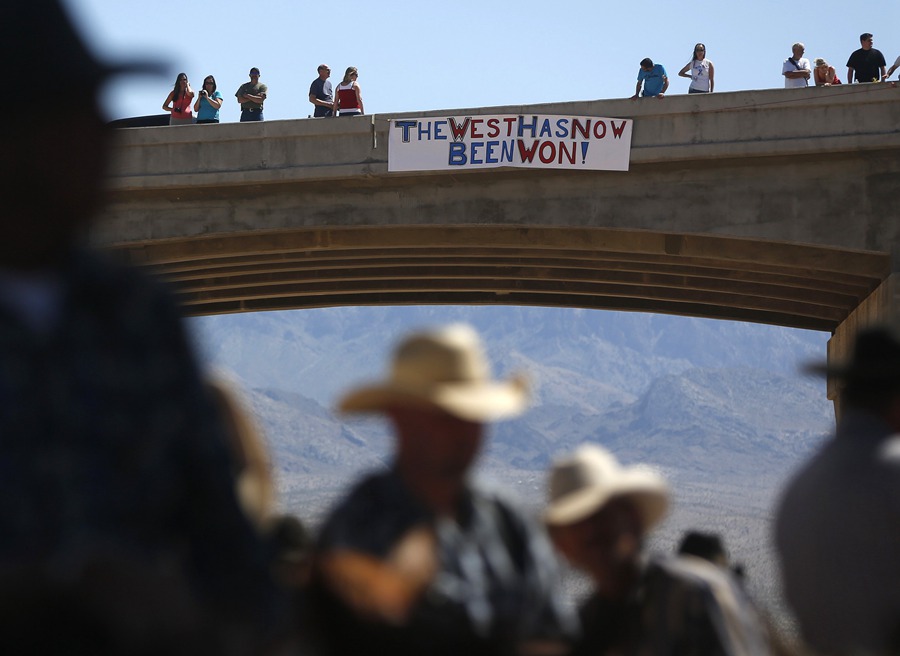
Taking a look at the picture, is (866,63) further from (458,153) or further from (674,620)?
(674,620)

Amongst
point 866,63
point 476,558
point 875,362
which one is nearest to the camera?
point 476,558

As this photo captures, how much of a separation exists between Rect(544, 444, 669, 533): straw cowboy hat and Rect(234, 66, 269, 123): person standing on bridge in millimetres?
22543

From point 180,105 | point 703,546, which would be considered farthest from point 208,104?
point 703,546

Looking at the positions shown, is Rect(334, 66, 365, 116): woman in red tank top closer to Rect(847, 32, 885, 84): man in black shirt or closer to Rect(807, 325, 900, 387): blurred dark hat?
Rect(847, 32, 885, 84): man in black shirt

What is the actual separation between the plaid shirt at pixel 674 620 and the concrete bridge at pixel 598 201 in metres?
20.0

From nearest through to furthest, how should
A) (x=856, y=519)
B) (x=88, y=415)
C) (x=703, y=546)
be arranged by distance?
1. (x=88, y=415)
2. (x=856, y=519)
3. (x=703, y=546)

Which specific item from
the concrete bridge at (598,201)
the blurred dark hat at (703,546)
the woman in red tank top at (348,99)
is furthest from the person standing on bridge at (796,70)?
the blurred dark hat at (703,546)

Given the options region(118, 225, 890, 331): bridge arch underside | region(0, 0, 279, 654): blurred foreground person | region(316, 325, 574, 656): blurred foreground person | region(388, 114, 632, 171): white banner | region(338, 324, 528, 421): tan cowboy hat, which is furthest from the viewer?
region(118, 225, 890, 331): bridge arch underside

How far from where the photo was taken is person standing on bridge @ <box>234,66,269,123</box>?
26.7 meters

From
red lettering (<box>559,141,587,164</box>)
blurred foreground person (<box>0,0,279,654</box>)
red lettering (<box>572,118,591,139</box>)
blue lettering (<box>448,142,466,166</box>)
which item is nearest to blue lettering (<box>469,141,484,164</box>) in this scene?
blue lettering (<box>448,142,466,166</box>)

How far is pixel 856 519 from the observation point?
4902 millimetres

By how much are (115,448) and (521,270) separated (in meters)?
29.6

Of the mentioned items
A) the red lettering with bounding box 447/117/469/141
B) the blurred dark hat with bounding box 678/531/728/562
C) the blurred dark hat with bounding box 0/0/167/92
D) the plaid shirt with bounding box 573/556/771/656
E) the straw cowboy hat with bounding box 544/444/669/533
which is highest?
the red lettering with bounding box 447/117/469/141

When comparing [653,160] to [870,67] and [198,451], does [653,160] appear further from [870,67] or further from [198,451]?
[198,451]
